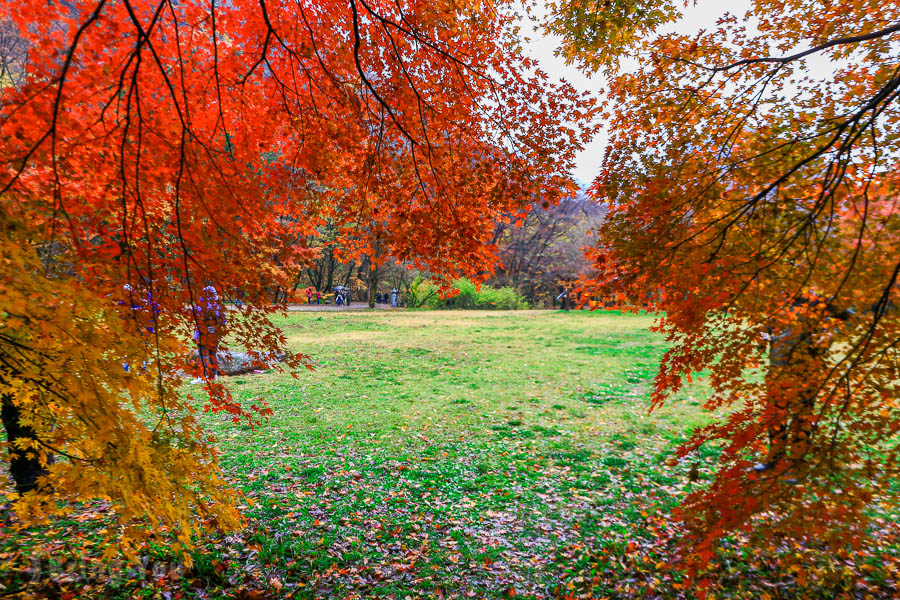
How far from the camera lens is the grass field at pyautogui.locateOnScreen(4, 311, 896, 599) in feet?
10.8

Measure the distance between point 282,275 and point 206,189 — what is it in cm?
130

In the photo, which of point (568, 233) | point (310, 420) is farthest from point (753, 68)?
point (568, 233)

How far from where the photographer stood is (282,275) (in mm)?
4543

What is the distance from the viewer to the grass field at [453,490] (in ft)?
10.8

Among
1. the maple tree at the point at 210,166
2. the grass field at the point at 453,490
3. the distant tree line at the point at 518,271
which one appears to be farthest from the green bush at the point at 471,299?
the maple tree at the point at 210,166

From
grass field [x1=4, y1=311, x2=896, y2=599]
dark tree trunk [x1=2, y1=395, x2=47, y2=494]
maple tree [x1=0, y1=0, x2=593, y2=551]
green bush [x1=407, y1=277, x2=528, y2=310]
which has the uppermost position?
maple tree [x1=0, y1=0, x2=593, y2=551]

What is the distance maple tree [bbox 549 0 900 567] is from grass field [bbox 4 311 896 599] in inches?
43.5

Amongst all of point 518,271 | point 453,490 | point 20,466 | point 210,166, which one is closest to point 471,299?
point 518,271

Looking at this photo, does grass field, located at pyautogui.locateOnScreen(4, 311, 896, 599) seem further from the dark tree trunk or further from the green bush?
the green bush

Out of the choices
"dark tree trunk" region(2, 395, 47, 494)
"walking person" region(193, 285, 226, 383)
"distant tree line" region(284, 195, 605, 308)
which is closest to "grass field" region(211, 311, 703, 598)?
"walking person" region(193, 285, 226, 383)

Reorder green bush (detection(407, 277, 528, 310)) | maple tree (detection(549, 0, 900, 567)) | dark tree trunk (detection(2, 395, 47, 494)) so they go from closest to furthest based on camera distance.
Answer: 1. maple tree (detection(549, 0, 900, 567))
2. dark tree trunk (detection(2, 395, 47, 494))
3. green bush (detection(407, 277, 528, 310))

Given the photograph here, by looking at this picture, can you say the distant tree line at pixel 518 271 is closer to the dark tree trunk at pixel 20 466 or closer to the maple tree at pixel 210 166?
the maple tree at pixel 210 166

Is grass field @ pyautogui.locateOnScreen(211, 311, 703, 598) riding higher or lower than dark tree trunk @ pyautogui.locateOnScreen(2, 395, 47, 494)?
lower

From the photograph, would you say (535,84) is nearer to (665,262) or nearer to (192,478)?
(665,262)
